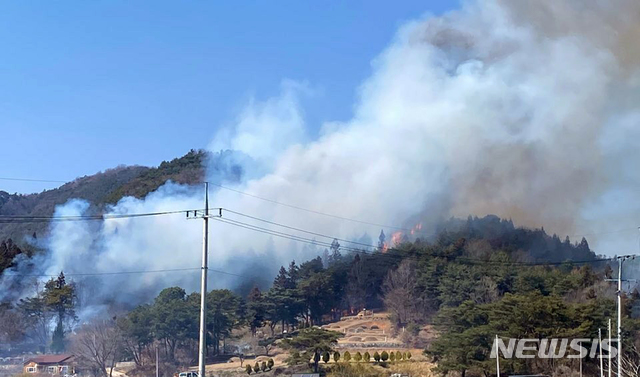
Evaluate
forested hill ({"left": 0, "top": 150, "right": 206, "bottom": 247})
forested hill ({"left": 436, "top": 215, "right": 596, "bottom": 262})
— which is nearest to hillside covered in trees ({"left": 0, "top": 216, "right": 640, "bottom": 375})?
forested hill ({"left": 436, "top": 215, "right": 596, "bottom": 262})

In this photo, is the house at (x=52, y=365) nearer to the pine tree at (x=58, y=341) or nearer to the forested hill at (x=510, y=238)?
the pine tree at (x=58, y=341)

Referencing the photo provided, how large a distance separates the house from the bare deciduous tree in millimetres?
1064

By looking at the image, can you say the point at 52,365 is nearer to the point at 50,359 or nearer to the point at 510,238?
the point at 50,359

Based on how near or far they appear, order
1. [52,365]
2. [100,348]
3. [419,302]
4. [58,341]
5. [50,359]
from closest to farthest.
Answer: [52,365], [50,359], [100,348], [58,341], [419,302]

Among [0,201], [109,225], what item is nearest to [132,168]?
[0,201]

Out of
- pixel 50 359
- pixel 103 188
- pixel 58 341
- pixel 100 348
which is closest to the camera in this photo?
pixel 50 359

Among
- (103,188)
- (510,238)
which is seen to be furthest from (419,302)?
(103,188)

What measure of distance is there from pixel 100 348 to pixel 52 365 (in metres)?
4.30

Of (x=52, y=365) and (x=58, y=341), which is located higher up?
(x=58, y=341)

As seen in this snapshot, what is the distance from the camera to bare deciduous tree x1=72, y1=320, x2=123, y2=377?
2741 inches

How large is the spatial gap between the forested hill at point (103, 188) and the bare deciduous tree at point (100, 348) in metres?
57.1

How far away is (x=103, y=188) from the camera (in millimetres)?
174625

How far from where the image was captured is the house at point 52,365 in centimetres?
6881

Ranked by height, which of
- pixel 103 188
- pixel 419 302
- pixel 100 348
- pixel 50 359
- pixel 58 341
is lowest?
pixel 50 359
